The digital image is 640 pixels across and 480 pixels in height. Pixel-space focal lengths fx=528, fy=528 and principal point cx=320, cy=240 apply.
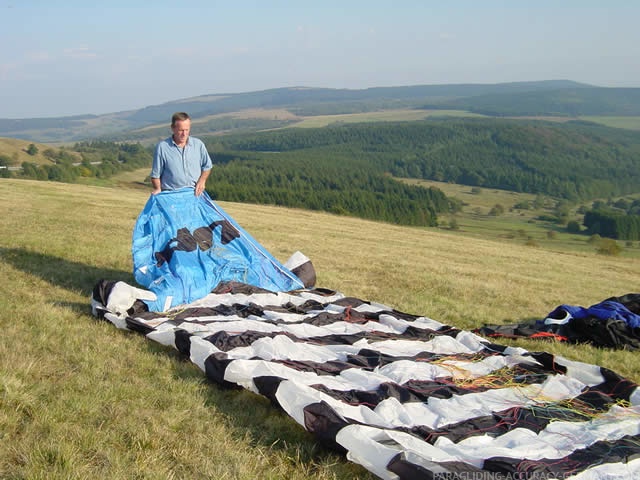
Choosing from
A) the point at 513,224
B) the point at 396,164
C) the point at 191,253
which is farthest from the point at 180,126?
the point at 396,164

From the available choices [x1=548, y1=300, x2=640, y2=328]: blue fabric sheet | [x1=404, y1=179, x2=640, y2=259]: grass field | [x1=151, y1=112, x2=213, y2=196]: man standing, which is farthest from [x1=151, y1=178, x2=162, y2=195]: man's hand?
[x1=404, y1=179, x2=640, y2=259]: grass field

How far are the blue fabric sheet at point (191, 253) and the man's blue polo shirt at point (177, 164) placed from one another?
13 centimetres

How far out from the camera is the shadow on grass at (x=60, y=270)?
6934 millimetres

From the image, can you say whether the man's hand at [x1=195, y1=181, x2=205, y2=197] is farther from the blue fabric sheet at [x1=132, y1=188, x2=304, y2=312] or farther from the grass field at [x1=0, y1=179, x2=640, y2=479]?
the grass field at [x1=0, y1=179, x2=640, y2=479]

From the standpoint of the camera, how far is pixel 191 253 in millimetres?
6863

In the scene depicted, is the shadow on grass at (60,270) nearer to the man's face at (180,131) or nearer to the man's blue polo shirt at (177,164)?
the man's blue polo shirt at (177,164)

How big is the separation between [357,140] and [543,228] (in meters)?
84.2

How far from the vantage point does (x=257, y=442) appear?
3418 millimetres

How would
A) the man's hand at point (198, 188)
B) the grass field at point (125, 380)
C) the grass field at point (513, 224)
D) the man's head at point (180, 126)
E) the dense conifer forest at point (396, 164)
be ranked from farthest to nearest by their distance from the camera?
the dense conifer forest at point (396, 164) < the grass field at point (513, 224) < the man's hand at point (198, 188) < the man's head at point (180, 126) < the grass field at point (125, 380)

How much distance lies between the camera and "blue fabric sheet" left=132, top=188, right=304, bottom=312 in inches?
250

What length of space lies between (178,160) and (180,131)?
0.42 metres

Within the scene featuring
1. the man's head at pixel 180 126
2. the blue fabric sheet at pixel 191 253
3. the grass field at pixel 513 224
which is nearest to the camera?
the blue fabric sheet at pixel 191 253

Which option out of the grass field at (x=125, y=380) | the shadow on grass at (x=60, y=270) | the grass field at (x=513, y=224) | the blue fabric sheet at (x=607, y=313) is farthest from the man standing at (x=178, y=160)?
the grass field at (x=513, y=224)

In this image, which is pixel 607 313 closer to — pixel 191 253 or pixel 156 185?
pixel 191 253
